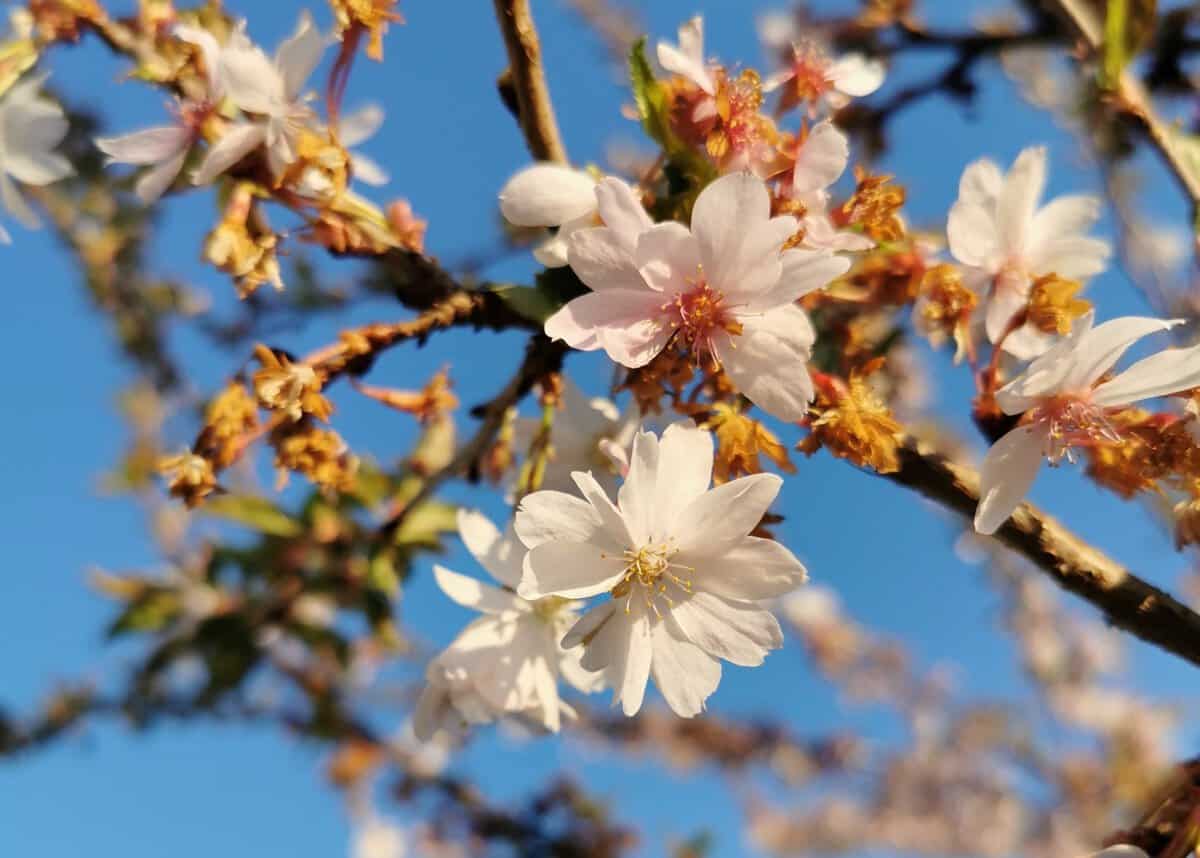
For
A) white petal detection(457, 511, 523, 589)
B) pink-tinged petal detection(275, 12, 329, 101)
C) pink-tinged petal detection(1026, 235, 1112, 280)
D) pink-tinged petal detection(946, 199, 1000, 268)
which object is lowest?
white petal detection(457, 511, 523, 589)

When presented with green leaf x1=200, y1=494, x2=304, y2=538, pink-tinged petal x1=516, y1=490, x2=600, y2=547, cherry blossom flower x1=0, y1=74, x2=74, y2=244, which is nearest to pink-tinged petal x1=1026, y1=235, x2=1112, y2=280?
pink-tinged petal x1=516, y1=490, x2=600, y2=547

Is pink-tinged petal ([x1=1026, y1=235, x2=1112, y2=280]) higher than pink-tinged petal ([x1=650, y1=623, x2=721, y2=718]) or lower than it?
higher

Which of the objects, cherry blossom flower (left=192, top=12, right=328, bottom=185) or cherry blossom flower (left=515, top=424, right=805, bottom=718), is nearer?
cherry blossom flower (left=515, top=424, right=805, bottom=718)

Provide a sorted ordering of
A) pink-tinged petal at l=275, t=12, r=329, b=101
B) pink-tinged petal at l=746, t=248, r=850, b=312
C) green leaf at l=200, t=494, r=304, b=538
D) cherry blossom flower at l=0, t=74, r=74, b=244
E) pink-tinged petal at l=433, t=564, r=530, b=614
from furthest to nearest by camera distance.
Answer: green leaf at l=200, t=494, r=304, b=538 → cherry blossom flower at l=0, t=74, r=74, b=244 → pink-tinged petal at l=433, t=564, r=530, b=614 → pink-tinged petal at l=275, t=12, r=329, b=101 → pink-tinged petal at l=746, t=248, r=850, b=312

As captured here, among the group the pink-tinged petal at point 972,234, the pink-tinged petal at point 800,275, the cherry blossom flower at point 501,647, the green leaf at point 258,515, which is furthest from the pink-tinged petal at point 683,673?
the green leaf at point 258,515

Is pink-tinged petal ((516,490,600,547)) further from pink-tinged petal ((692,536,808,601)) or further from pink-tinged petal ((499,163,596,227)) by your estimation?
pink-tinged petal ((499,163,596,227))

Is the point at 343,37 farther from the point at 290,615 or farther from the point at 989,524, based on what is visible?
the point at 290,615
